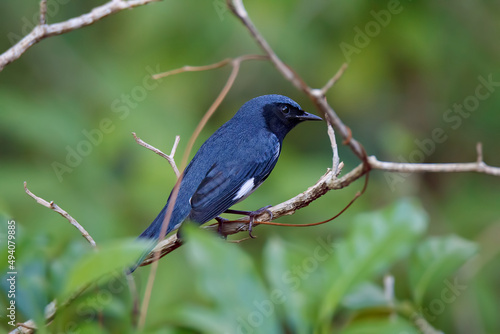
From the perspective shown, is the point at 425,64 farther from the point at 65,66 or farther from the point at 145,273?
the point at 65,66

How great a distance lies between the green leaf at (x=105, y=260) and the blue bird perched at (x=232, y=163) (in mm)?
1346

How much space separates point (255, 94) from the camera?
4875 mm

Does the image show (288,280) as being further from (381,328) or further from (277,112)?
(277,112)

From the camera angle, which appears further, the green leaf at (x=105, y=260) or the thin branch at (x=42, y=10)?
the thin branch at (x=42, y=10)

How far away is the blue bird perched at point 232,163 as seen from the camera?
2.57m

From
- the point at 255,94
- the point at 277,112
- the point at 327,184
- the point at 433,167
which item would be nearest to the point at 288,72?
the point at 433,167

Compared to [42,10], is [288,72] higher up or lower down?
lower down

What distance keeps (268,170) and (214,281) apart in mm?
1842

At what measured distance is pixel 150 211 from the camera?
11.8 ft

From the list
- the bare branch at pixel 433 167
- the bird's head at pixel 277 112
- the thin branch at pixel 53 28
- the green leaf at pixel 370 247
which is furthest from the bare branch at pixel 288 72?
the bird's head at pixel 277 112

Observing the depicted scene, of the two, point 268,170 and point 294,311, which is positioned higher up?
point 294,311

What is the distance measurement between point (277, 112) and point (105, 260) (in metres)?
2.10

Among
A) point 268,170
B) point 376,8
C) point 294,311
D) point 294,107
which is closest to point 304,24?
point 376,8

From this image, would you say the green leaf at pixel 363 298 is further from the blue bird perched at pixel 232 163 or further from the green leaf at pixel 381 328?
the blue bird perched at pixel 232 163
